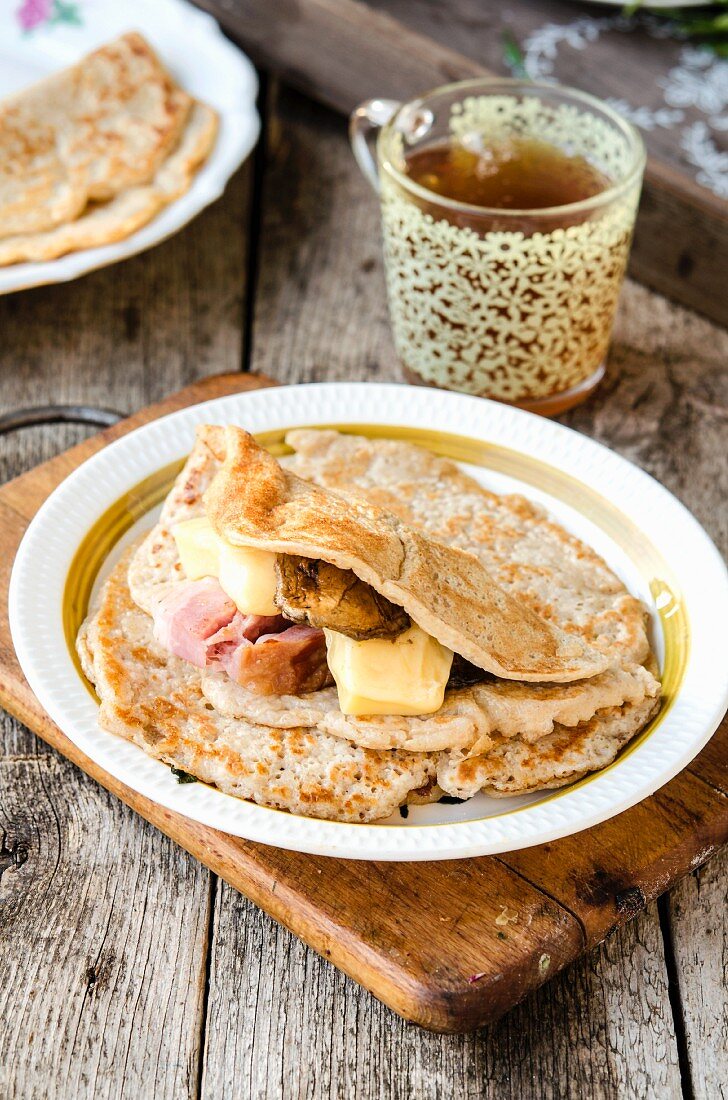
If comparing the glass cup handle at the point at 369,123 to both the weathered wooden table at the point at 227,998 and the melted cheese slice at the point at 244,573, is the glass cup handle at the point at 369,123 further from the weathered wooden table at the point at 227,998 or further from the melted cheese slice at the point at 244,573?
the weathered wooden table at the point at 227,998

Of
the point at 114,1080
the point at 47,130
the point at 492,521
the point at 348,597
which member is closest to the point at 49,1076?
the point at 114,1080

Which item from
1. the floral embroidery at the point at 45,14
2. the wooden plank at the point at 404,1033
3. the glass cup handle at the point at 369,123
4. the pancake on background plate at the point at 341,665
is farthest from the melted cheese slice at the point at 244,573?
the floral embroidery at the point at 45,14

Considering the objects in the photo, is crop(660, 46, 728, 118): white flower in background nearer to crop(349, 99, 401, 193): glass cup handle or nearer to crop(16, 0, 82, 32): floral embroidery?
crop(349, 99, 401, 193): glass cup handle

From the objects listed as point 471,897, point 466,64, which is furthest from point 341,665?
point 466,64

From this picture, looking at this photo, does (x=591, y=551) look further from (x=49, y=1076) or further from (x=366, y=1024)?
(x=49, y=1076)

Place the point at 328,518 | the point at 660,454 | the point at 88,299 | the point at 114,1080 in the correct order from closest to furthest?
the point at 114,1080
the point at 328,518
the point at 660,454
the point at 88,299

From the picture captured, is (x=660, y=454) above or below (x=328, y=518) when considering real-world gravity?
below

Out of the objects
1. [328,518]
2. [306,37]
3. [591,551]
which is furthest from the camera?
[306,37]
